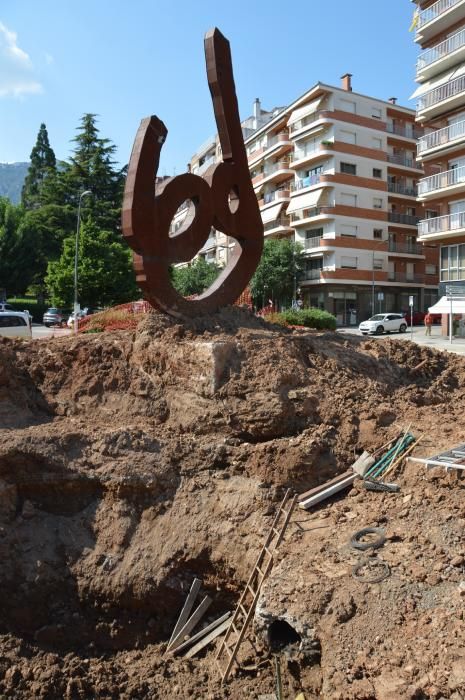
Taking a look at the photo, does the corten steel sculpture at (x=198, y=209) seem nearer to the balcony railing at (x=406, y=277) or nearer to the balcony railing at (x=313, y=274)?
the balcony railing at (x=313, y=274)

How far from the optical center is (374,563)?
5.84 meters

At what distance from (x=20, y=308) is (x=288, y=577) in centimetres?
4722

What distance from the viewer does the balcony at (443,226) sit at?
30.0 meters

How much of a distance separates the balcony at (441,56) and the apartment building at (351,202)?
32.7ft

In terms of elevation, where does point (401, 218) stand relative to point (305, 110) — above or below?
below

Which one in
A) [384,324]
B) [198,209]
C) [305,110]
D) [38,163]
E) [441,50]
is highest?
[38,163]

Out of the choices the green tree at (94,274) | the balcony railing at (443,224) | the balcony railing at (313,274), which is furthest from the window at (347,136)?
the green tree at (94,274)

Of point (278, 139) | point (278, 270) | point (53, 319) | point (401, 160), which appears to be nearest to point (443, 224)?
point (278, 270)

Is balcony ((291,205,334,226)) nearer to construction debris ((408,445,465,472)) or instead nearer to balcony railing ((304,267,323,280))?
balcony railing ((304,267,323,280))

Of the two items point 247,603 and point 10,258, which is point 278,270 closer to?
point 10,258

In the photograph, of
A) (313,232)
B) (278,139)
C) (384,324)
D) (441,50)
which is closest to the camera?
(441,50)

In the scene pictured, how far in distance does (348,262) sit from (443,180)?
43.1ft

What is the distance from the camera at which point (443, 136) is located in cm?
3091

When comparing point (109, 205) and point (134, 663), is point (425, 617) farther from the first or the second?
point (109, 205)
